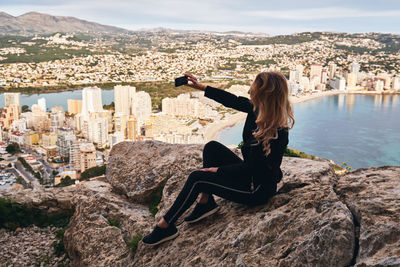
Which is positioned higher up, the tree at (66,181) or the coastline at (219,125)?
the coastline at (219,125)

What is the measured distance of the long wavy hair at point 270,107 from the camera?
1.44 meters

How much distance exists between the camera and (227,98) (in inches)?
67.5

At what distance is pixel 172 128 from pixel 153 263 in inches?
730

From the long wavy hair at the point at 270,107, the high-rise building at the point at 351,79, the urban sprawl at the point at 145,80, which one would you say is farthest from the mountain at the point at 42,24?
the long wavy hair at the point at 270,107

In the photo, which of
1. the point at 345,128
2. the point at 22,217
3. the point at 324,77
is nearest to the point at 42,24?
the point at 324,77

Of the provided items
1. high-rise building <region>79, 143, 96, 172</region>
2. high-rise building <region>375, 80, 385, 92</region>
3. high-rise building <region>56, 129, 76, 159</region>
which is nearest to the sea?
high-rise building <region>375, 80, 385, 92</region>

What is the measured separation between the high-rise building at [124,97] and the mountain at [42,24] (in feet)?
279

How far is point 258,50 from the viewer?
60.4m

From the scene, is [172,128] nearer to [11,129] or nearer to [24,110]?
[11,129]

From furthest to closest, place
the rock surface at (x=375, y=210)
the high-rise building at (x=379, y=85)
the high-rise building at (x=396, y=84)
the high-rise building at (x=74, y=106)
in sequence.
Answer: the high-rise building at (x=396, y=84) → the high-rise building at (x=379, y=85) → the high-rise building at (x=74, y=106) → the rock surface at (x=375, y=210)

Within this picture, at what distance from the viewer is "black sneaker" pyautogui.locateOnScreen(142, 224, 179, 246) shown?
1.73 meters

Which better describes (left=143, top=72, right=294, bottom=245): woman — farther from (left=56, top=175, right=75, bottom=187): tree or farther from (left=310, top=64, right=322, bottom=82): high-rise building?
(left=310, top=64, right=322, bottom=82): high-rise building

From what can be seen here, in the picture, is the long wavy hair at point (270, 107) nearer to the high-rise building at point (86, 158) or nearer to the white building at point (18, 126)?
the high-rise building at point (86, 158)

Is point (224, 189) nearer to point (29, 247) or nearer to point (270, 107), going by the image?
point (270, 107)
